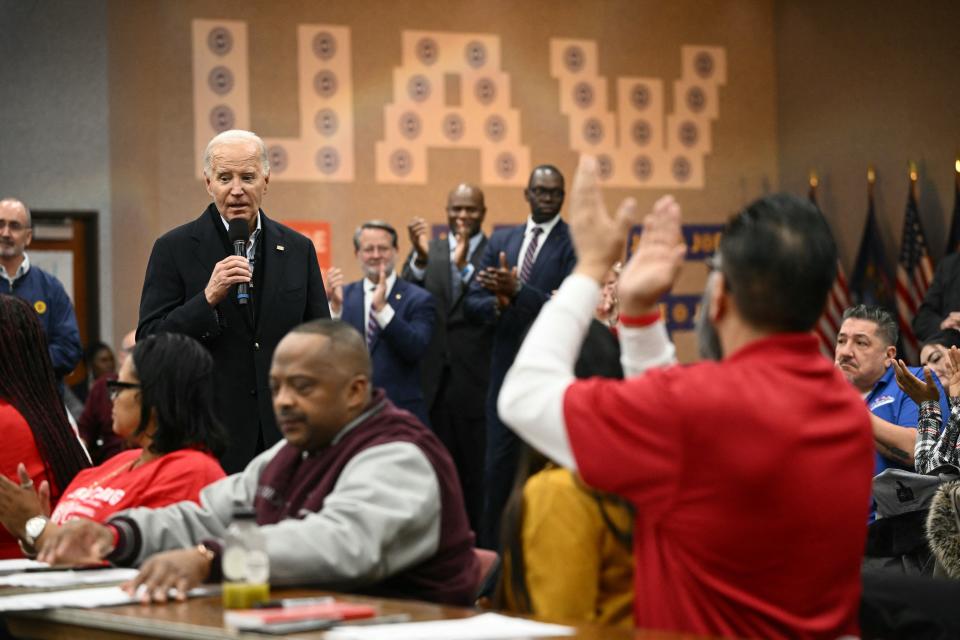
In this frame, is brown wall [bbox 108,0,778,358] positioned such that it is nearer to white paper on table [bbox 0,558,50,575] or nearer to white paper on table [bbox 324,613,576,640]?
white paper on table [bbox 0,558,50,575]

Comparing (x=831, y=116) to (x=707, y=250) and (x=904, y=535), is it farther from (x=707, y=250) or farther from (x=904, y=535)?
(x=904, y=535)

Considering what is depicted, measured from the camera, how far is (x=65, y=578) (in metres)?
2.56

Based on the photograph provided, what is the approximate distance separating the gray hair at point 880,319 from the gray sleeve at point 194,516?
2.28 metres

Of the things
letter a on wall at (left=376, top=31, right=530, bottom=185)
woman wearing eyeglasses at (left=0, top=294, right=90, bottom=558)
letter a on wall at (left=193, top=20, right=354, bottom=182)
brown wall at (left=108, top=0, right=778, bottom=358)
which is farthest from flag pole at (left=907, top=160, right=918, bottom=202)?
woman wearing eyeglasses at (left=0, top=294, right=90, bottom=558)

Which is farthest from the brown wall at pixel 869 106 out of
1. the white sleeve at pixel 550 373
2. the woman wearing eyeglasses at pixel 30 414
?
the white sleeve at pixel 550 373

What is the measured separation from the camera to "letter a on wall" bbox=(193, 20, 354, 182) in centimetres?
870

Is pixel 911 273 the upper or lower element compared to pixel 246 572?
upper

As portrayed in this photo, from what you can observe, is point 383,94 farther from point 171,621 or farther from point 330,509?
point 171,621

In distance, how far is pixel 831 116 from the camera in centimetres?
962

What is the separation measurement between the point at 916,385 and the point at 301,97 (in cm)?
567

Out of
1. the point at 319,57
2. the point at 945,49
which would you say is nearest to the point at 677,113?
the point at 945,49

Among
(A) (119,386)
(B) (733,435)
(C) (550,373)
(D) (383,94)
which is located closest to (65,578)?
(A) (119,386)

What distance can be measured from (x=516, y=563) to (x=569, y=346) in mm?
412

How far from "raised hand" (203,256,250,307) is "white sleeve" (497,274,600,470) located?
1.75 metres
